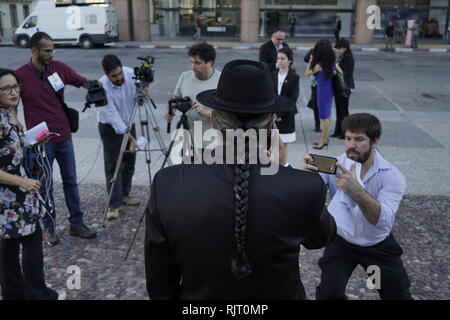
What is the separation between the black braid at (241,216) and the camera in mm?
1649

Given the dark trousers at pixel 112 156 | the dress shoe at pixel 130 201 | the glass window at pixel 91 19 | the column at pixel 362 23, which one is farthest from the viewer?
the column at pixel 362 23

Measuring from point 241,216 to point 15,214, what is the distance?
7.04ft

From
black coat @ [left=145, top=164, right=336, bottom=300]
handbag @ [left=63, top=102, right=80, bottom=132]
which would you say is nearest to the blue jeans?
handbag @ [left=63, top=102, right=80, bottom=132]

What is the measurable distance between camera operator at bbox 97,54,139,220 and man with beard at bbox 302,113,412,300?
8.50ft

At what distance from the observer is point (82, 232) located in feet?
14.8

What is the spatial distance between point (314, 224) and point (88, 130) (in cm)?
715

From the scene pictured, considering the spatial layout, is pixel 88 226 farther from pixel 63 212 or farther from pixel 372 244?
pixel 372 244

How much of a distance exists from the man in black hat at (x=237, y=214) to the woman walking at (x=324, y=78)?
5579mm

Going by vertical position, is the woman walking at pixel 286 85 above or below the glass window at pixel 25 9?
below

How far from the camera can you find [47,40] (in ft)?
13.4

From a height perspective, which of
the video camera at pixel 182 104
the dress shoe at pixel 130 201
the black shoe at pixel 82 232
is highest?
the video camera at pixel 182 104

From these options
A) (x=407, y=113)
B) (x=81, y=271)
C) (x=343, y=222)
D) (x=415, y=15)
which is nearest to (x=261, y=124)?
(x=343, y=222)

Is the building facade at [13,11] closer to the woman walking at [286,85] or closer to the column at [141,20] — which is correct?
the column at [141,20]

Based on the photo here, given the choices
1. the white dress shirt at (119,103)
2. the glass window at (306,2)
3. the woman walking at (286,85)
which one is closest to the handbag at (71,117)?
the white dress shirt at (119,103)
